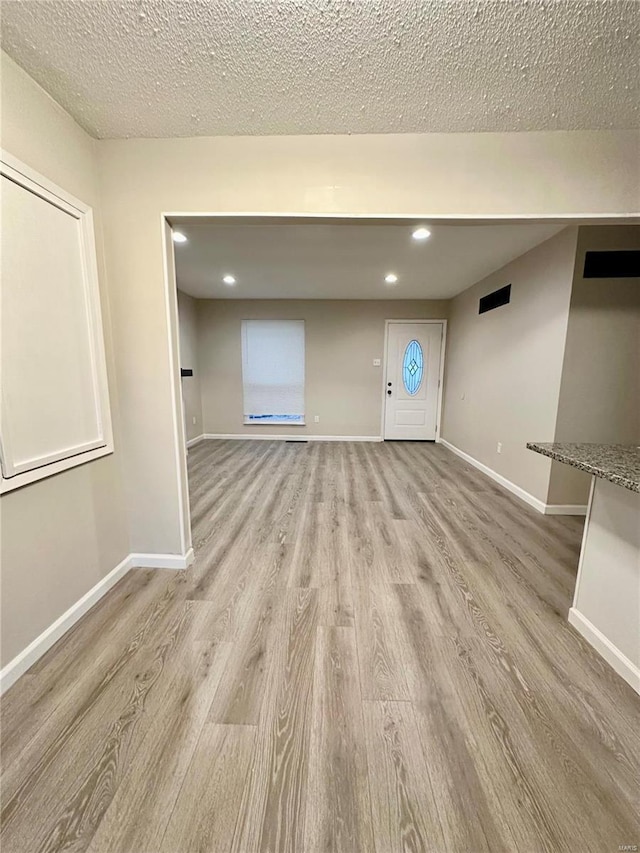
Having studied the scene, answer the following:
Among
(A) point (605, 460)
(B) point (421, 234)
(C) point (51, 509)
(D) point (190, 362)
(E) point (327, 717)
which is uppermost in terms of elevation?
(B) point (421, 234)

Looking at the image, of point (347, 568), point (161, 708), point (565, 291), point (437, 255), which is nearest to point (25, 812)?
point (161, 708)

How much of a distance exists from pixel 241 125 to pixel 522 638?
2878 millimetres

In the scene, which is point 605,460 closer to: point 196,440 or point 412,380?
point 412,380

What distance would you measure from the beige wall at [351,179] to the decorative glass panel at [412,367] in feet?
12.6

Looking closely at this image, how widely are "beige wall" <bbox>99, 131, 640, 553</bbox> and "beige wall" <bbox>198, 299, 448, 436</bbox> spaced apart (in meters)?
3.78

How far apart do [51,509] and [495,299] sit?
14.7 feet

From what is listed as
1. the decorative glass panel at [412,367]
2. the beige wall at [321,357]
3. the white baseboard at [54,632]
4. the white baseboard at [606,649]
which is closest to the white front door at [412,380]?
the decorative glass panel at [412,367]

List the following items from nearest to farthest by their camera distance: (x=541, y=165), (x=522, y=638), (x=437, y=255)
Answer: (x=522, y=638), (x=541, y=165), (x=437, y=255)

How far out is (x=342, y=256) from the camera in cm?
331

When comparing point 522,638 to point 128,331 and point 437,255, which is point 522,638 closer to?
point 128,331

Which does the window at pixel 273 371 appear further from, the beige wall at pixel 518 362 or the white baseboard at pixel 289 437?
the beige wall at pixel 518 362

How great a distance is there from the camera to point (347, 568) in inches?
77.8

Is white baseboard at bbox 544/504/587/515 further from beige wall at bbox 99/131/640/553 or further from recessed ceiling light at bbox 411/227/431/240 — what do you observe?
recessed ceiling light at bbox 411/227/431/240

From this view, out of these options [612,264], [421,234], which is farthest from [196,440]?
[612,264]
